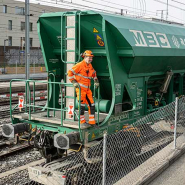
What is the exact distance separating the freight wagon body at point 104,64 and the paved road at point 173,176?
1546mm

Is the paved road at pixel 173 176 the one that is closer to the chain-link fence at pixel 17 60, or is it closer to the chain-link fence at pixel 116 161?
the chain-link fence at pixel 116 161

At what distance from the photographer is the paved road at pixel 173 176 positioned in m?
6.04

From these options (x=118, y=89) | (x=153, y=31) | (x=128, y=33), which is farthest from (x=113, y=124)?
(x=153, y=31)

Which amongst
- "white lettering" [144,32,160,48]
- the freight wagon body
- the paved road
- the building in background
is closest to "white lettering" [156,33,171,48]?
the freight wagon body

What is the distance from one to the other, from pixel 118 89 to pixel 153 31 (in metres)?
2.23

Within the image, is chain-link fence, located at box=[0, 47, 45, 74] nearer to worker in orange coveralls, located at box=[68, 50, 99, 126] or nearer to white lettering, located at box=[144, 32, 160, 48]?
white lettering, located at box=[144, 32, 160, 48]

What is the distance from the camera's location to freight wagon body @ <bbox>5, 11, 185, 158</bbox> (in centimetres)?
699

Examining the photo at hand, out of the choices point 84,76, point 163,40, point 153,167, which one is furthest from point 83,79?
point 163,40

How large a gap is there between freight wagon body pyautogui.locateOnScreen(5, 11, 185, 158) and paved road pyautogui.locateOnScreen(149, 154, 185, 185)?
155 centimetres

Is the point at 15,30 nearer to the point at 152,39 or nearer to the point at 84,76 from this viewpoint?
the point at 152,39

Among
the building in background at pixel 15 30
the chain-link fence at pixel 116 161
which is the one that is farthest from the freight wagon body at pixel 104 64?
the building in background at pixel 15 30

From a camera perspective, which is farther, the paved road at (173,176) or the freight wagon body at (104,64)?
the freight wagon body at (104,64)

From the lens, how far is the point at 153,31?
8508 millimetres

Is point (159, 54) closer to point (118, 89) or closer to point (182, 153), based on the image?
point (118, 89)
